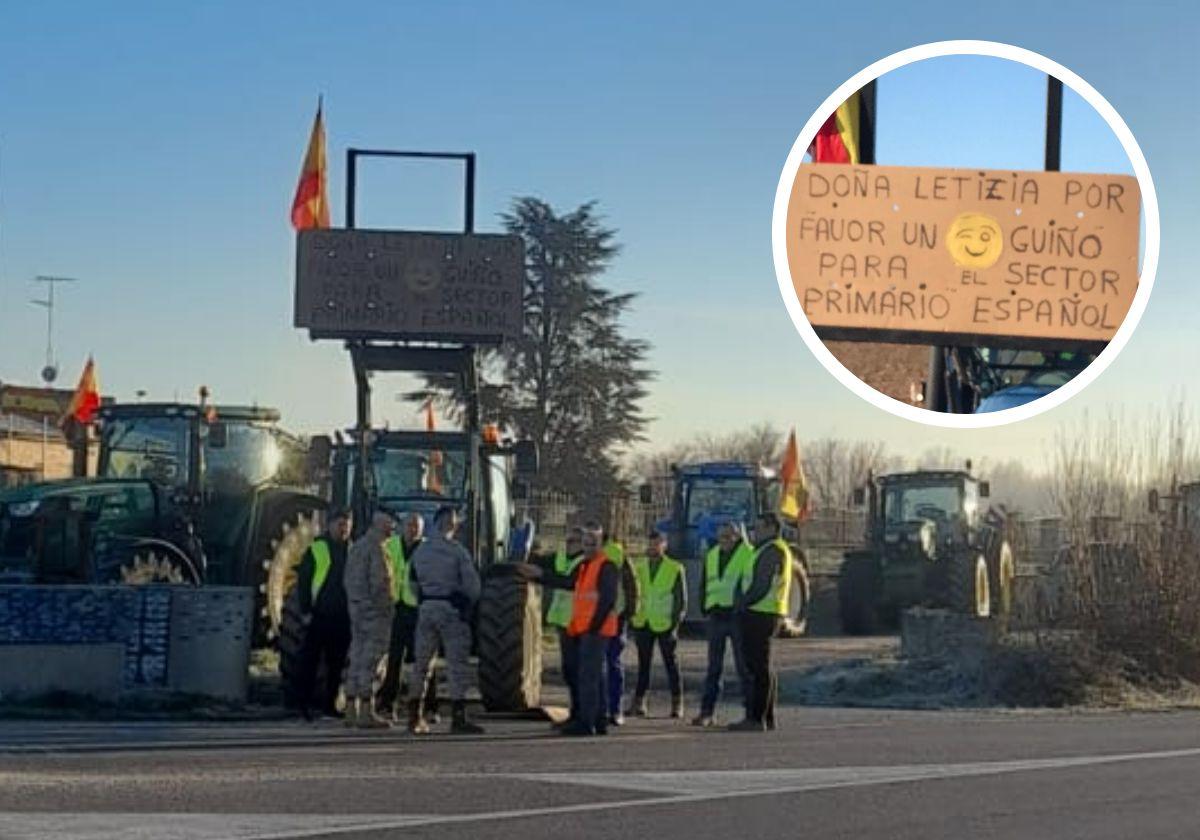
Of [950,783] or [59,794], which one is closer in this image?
[59,794]

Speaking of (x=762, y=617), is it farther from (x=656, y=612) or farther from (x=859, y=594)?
(x=859, y=594)

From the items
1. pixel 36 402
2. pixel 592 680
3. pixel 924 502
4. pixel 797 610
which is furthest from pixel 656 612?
pixel 36 402

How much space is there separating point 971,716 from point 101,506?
8.80 meters

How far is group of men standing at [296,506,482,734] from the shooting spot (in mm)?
15500

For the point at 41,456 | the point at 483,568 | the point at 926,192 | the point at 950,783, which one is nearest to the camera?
the point at 926,192

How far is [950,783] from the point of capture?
497 inches

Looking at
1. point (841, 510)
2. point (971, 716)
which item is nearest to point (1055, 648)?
point (971, 716)

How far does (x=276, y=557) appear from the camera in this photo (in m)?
19.8

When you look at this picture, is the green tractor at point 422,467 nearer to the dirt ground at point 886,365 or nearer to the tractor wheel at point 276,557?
the tractor wheel at point 276,557

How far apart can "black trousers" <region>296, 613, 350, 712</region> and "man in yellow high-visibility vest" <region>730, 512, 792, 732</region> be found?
3.29 m

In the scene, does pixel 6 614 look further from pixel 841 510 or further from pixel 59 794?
pixel 841 510

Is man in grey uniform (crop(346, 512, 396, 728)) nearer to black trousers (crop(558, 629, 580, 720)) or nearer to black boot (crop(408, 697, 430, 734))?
black boot (crop(408, 697, 430, 734))

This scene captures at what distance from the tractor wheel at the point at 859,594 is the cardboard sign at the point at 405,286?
1614 cm

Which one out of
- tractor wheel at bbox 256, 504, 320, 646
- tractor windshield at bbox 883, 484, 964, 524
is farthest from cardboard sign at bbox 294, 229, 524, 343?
tractor windshield at bbox 883, 484, 964, 524
